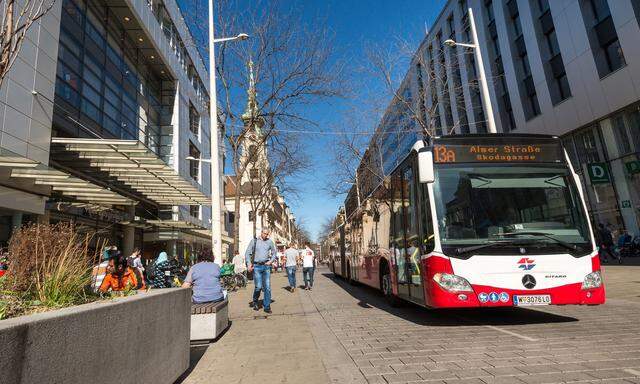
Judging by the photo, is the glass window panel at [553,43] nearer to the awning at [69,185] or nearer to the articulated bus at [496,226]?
the articulated bus at [496,226]

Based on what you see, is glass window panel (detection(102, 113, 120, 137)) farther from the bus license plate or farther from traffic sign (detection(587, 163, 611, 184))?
traffic sign (detection(587, 163, 611, 184))

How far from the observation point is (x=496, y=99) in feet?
93.8

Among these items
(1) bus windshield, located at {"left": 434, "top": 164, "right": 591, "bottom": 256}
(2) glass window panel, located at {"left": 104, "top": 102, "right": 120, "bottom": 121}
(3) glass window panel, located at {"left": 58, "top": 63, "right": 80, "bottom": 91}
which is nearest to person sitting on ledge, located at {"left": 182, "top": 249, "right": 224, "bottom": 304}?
(1) bus windshield, located at {"left": 434, "top": 164, "right": 591, "bottom": 256}

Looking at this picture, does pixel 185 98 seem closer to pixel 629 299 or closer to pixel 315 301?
pixel 315 301

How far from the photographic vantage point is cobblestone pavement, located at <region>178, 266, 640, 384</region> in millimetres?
3918

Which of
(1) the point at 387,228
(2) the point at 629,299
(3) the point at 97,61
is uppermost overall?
(3) the point at 97,61

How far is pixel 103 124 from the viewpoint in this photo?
18625 mm

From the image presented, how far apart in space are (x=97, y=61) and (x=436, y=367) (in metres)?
20.1

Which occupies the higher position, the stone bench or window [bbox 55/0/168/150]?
window [bbox 55/0/168/150]

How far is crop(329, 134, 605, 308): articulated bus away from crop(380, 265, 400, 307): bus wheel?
1503 millimetres

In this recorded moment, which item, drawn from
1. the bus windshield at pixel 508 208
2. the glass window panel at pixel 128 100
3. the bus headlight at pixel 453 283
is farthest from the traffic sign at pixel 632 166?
the glass window panel at pixel 128 100

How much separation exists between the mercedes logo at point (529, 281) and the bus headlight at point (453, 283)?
77 cm

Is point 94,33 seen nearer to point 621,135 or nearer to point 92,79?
point 92,79

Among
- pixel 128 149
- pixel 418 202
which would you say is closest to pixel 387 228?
pixel 418 202
